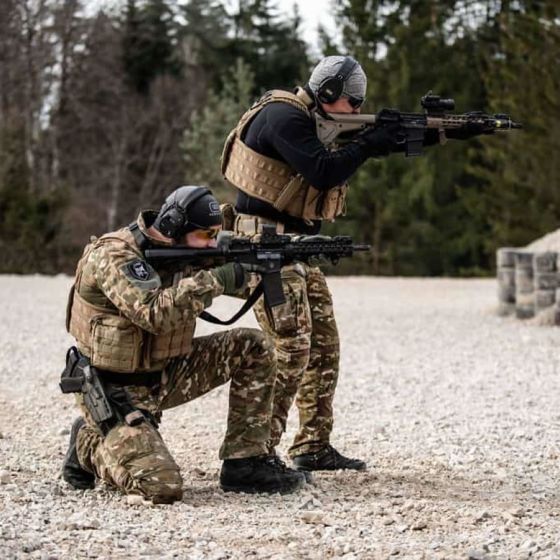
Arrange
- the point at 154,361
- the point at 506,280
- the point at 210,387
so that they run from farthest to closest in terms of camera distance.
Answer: the point at 506,280
the point at 210,387
the point at 154,361

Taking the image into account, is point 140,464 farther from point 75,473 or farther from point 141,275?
point 141,275

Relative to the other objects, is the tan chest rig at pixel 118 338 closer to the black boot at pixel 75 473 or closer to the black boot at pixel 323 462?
the black boot at pixel 75 473

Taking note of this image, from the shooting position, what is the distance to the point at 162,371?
214 inches

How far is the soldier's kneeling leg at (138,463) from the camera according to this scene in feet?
16.5

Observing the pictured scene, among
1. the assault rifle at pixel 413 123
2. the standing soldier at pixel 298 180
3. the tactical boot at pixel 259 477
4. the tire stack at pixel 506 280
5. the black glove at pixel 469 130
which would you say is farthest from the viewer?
the tire stack at pixel 506 280

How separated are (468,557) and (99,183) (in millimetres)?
30262

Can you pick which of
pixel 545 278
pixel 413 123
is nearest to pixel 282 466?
pixel 413 123

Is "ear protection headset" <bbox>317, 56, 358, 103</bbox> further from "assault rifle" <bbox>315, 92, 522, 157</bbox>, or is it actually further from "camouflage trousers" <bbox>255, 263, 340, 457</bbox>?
"camouflage trousers" <bbox>255, 263, 340, 457</bbox>

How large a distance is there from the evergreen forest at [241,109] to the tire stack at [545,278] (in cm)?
1277

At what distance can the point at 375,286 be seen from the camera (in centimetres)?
2106

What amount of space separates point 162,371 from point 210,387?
0.24 meters

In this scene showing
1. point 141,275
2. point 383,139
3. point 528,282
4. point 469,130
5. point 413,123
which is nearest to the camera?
point 141,275

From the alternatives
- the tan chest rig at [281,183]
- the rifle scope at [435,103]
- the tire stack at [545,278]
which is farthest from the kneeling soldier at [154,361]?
the tire stack at [545,278]

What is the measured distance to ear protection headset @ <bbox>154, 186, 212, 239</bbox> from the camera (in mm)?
5129
